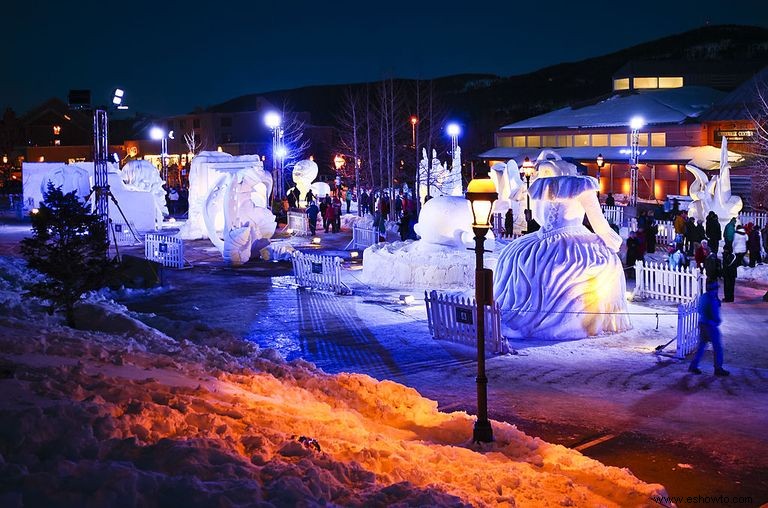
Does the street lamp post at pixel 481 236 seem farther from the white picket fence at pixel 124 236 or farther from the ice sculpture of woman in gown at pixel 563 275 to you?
the white picket fence at pixel 124 236

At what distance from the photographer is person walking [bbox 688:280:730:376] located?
1196 cm

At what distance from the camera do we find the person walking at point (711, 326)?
11961mm

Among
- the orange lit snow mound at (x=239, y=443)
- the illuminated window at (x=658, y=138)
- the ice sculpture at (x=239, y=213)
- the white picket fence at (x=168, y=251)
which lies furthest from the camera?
the illuminated window at (x=658, y=138)

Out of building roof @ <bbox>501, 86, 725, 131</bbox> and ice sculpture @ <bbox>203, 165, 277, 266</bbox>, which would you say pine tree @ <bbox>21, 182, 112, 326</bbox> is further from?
building roof @ <bbox>501, 86, 725, 131</bbox>

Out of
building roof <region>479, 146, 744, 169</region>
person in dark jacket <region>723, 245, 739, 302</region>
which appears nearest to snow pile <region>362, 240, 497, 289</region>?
person in dark jacket <region>723, 245, 739, 302</region>

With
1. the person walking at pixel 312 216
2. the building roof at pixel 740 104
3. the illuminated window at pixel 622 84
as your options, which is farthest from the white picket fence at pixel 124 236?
the illuminated window at pixel 622 84

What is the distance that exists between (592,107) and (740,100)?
12.4 m

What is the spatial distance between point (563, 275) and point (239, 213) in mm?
14154

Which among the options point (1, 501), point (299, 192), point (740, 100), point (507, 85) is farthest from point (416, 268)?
point (507, 85)

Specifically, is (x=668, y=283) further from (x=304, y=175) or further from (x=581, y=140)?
(x=581, y=140)

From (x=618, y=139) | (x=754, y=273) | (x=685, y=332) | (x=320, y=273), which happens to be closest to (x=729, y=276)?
(x=754, y=273)

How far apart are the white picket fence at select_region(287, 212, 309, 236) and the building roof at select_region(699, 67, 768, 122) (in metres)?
23.4

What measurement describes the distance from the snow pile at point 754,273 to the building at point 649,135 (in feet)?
57.6

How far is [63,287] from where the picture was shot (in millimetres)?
13016
